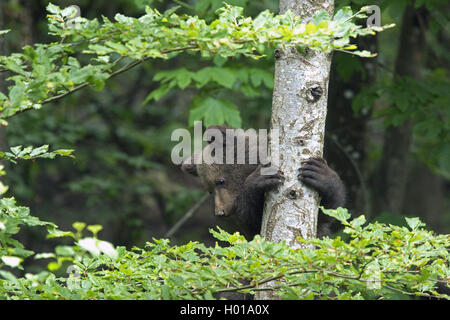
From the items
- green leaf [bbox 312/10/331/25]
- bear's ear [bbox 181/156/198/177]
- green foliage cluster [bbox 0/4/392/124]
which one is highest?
green leaf [bbox 312/10/331/25]

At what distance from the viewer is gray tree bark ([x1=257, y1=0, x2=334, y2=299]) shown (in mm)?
3176

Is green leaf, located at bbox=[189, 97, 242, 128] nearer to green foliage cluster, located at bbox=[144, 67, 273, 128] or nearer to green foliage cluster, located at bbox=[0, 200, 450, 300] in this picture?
green foliage cluster, located at bbox=[144, 67, 273, 128]

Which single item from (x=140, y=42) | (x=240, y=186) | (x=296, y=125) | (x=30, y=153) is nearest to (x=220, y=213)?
(x=240, y=186)

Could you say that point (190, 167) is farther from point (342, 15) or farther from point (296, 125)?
point (342, 15)

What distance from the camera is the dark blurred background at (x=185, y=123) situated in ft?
19.0

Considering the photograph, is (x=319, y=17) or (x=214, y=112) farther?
(x=214, y=112)

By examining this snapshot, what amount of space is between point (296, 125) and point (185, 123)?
7997 millimetres

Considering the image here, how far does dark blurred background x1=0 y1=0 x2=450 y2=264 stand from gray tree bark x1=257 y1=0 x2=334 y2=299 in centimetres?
149

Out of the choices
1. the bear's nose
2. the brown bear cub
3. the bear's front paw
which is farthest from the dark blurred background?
the bear's front paw

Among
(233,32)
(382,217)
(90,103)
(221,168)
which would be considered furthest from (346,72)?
(90,103)

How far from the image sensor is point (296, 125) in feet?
10.4

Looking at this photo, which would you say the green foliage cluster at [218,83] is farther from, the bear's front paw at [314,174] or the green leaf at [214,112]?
the bear's front paw at [314,174]
